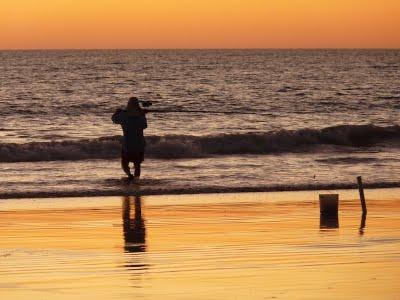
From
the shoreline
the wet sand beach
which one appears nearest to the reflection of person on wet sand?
the wet sand beach

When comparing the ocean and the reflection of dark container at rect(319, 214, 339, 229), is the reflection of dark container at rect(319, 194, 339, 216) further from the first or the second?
the ocean

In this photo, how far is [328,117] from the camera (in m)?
50.6

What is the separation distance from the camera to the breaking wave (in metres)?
30.5

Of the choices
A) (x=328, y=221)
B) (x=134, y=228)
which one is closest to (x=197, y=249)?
(x=134, y=228)

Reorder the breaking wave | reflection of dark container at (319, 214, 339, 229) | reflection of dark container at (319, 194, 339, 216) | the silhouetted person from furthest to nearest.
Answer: the breaking wave
the silhouetted person
reflection of dark container at (319, 194, 339, 216)
reflection of dark container at (319, 214, 339, 229)

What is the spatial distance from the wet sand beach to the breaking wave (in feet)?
33.7

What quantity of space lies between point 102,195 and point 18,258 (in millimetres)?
7726

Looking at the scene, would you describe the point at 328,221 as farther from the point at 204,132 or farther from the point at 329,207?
the point at 204,132

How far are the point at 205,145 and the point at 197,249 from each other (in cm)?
1973

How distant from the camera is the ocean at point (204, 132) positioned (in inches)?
938

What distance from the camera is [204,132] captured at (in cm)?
3947

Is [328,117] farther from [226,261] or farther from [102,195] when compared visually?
[226,261]

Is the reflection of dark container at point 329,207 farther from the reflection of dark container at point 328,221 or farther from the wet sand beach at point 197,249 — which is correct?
the wet sand beach at point 197,249

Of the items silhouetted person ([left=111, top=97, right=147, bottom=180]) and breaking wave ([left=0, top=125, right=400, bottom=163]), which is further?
breaking wave ([left=0, top=125, right=400, bottom=163])
